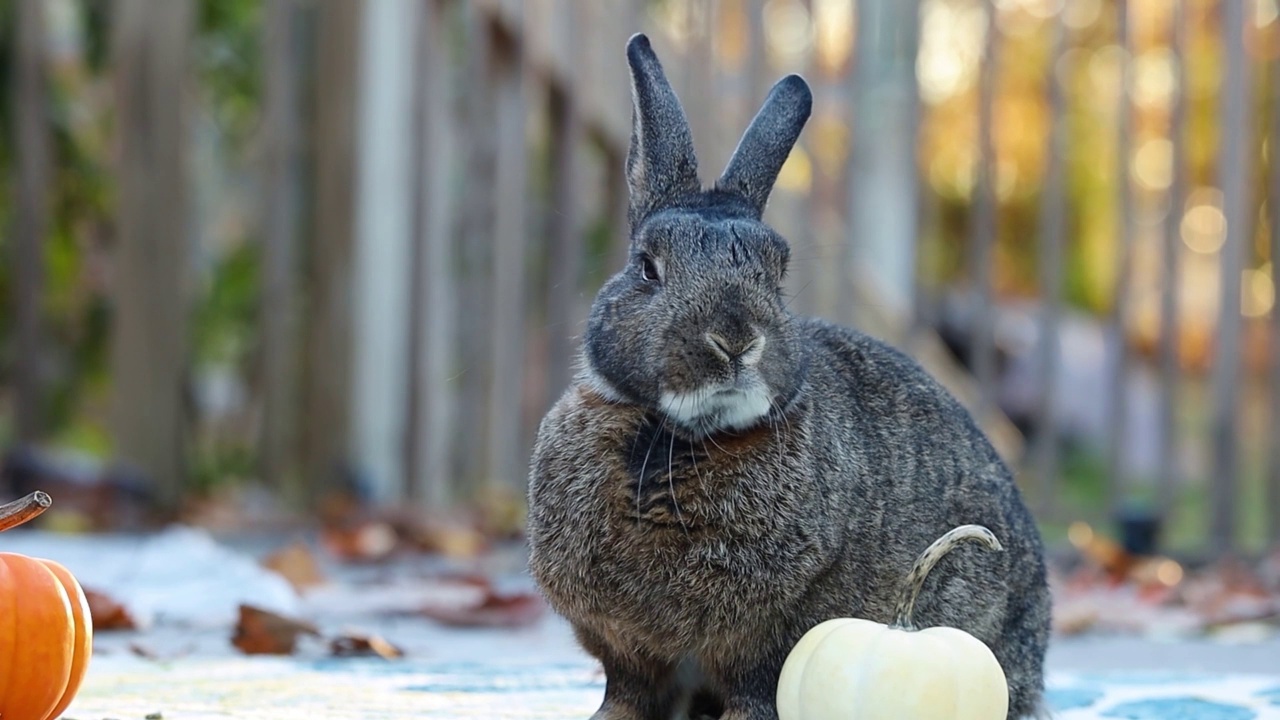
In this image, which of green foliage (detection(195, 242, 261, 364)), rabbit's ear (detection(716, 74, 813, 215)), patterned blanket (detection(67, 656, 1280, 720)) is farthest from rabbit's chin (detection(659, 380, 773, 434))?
green foliage (detection(195, 242, 261, 364))

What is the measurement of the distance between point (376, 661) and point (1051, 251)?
3231 millimetres

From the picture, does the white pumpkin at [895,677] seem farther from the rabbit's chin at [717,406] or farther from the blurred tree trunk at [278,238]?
the blurred tree trunk at [278,238]

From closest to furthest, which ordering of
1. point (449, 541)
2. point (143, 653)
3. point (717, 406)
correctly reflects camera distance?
point (717, 406), point (143, 653), point (449, 541)

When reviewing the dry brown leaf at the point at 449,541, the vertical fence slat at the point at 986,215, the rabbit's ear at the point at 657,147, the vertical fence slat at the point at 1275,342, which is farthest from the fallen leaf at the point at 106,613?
the vertical fence slat at the point at 1275,342

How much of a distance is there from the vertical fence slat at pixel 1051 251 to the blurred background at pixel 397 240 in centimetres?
1

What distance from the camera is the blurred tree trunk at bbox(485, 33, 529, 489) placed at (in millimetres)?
5984

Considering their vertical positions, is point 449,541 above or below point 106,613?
below

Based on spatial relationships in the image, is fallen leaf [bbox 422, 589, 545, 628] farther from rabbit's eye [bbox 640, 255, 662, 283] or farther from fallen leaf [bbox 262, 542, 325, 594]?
rabbit's eye [bbox 640, 255, 662, 283]

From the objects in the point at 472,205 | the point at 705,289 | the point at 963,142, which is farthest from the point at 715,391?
the point at 963,142

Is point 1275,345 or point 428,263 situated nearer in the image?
point 1275,345

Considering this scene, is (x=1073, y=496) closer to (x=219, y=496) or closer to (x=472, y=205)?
(x=472, y=205)

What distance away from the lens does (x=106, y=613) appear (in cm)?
376

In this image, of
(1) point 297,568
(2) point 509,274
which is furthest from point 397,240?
(1) point 297,568

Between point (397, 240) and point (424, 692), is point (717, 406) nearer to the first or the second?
point (424, 692)
